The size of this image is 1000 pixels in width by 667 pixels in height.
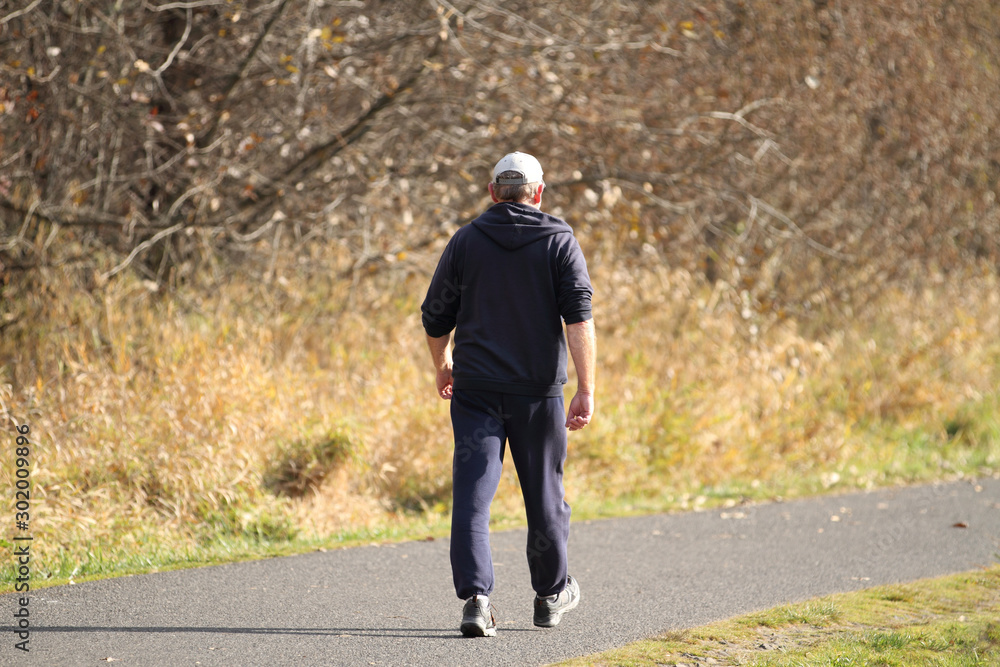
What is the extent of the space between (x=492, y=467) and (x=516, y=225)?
101cm

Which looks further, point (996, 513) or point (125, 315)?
point (125, 315)

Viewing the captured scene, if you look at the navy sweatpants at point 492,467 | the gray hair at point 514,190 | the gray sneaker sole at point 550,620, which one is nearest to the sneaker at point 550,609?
the gray sneaker sole at point 550,620

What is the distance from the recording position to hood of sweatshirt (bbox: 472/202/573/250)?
4246 millimetres

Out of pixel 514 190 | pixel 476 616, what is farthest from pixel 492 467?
pixel 514 190

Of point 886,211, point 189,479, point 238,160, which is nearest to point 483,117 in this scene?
point 238,160

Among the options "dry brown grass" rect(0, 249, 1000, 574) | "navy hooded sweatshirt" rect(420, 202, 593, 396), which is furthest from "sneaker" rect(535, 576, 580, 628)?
"dry brown grass" rect(0, 249, 1000, 574)

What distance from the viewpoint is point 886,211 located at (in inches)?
535

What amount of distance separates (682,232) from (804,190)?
232 cm

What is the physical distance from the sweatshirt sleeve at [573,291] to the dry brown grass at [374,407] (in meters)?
2.99

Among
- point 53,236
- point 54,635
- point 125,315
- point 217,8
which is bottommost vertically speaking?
point 54,635

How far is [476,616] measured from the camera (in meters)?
4.23

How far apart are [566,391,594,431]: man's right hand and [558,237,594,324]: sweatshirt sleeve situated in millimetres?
316

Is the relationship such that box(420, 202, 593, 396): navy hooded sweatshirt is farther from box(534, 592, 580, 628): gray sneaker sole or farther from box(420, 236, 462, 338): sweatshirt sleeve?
box(534, 592, 580, 628): gray sneaker sole

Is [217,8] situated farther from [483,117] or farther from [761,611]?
[761,611]
